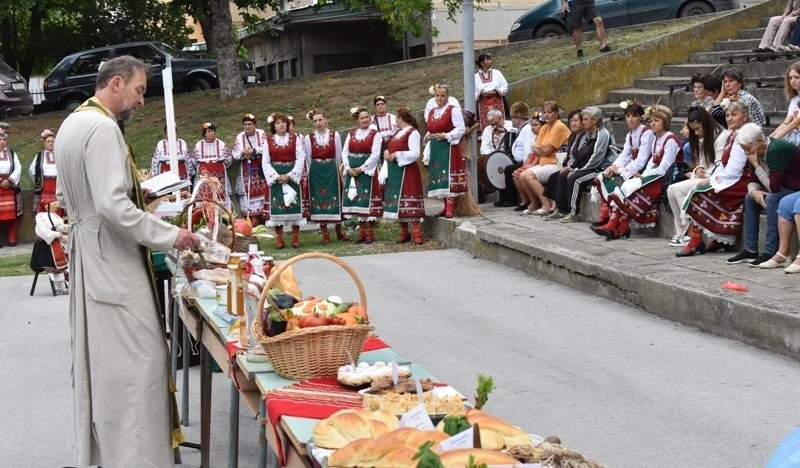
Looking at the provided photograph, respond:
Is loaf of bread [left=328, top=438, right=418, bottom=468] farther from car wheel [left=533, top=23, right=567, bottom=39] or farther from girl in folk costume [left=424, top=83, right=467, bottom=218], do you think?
car wheel [left=533, top=23, right=567, bottom=39]

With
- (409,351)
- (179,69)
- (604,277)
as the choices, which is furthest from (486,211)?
(179,69)

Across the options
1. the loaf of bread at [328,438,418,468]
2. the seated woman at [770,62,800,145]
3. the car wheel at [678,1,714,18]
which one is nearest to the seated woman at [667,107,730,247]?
the seated woman at [770,62,800,145]

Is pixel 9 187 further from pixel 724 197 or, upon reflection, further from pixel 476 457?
pixel 476 457

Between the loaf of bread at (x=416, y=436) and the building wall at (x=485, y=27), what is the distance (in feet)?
86.9

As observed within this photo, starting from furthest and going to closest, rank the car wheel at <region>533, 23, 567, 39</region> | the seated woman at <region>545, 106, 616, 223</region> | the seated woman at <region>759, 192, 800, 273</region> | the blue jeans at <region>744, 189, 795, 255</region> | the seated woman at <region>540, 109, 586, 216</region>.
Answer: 1. the car wheel at <region>533, 23, 567, 39</region>
2. the seated woman at <region>540, 109, 586, 216</region>
3. the seated woman at <region>545, 106, 616, 223</region>
4. the blue jeans at <region>744, 189, 795, 255</region>
5. the seated woman at <region>759, 192, 800, 273</region>

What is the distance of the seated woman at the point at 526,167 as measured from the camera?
1488cm

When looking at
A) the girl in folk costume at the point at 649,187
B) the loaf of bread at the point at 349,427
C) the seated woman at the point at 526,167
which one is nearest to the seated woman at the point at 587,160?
the seated woman at the point at 526,167

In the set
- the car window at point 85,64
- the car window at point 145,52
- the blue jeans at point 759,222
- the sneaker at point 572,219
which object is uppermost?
the car window at point 145,52

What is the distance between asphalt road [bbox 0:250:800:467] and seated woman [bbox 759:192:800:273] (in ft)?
3.94

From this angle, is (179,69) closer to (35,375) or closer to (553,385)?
(35,375)

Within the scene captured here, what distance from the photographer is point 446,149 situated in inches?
586

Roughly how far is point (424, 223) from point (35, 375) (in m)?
7.72

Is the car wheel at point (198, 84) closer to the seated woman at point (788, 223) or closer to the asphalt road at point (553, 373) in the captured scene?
the asphalt road at point (553, 373)

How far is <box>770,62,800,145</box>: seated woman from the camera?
1049 centimetres
